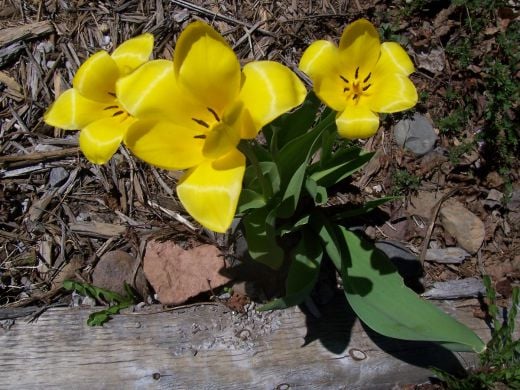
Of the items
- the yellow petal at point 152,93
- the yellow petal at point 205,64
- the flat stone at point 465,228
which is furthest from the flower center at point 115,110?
the flat stone at point 465,228

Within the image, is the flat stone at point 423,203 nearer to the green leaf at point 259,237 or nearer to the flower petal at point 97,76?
the green leaf at point 259,237

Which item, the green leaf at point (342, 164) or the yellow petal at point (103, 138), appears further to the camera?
the green leaf at point (342, 164)

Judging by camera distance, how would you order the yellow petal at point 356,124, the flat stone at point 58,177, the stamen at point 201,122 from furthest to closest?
the flat stone at point 58,177 < the yellow petal at point 356,124 < the stamen at point 201,122

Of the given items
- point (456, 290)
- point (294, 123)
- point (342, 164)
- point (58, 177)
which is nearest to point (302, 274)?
point (342, 164)

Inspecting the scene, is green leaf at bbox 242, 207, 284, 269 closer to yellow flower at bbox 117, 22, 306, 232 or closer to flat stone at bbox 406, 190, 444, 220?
yellow flower at bbox 117, 22, 306, 232

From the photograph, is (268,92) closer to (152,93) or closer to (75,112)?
(152,93)

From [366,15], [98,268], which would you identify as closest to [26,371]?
[98,268]

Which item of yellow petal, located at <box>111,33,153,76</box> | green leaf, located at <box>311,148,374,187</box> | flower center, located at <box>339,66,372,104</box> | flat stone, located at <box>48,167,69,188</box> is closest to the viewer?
yellow petal, located at <box>111,33,153,76</box>

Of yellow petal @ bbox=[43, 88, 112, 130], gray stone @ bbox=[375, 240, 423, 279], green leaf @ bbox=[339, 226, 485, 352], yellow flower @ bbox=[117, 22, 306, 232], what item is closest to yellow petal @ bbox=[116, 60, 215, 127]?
yellow flower @ bbox=[117, 22, 306, 232]
